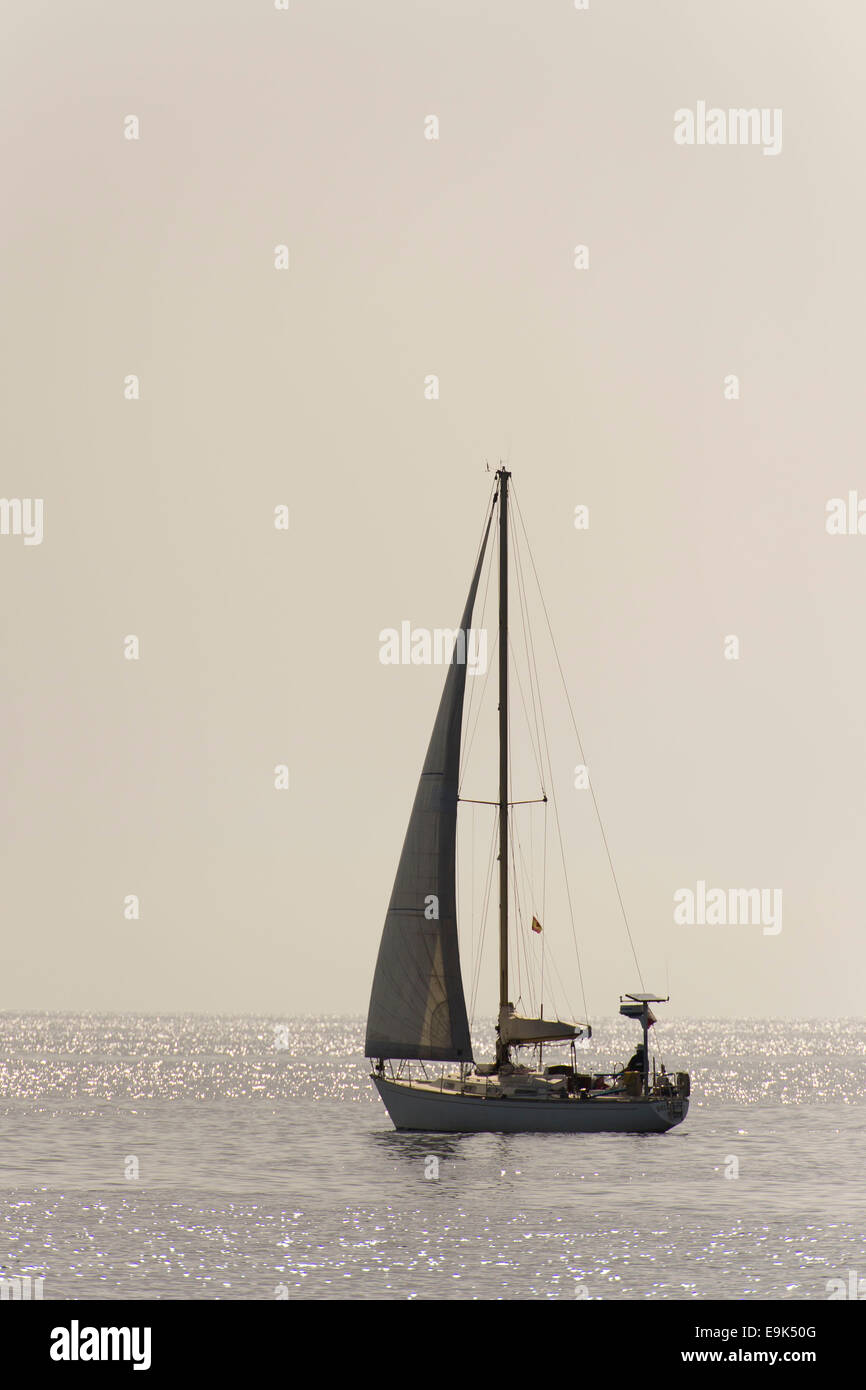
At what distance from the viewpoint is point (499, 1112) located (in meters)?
51.0

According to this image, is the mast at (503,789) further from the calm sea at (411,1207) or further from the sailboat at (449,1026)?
the calm sea at (411,1207)

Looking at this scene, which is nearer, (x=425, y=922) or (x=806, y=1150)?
(x=425, y=922)

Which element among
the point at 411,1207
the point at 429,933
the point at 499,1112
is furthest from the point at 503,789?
the point at 411,1207

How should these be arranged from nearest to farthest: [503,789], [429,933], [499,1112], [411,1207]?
[411,1207]
[499,1112]
[429,933]
[503,789]

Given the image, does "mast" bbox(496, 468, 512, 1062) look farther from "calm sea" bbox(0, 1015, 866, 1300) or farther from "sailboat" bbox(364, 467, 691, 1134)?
"calm sea" bbox(0, 1015, 866, 1300)

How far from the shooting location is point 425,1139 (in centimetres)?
5528

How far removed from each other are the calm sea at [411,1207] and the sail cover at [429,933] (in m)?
3.48

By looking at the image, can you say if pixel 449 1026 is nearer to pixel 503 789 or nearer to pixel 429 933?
pixel 429 933

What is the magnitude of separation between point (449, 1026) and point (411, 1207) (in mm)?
9787

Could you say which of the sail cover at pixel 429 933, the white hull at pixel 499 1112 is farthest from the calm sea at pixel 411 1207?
the sail cover at pixel 429 933

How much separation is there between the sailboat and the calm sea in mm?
1398

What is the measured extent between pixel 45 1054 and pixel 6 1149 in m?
103
